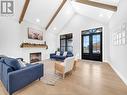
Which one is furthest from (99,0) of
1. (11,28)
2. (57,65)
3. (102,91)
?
(11,28)

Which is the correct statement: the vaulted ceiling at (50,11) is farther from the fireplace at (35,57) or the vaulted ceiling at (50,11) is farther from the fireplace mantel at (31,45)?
the fireplace at (35,57)

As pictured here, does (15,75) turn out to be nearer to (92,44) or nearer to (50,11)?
(50,11)

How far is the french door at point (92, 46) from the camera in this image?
7.45 meters

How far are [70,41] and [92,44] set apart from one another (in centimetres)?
231

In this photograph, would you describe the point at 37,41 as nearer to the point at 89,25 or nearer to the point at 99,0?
the point at 89,25

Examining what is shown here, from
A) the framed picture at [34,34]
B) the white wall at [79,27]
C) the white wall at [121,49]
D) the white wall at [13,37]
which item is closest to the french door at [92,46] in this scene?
the white wall at [79,27]

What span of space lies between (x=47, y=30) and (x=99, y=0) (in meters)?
5.44

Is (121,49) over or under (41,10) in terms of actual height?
under

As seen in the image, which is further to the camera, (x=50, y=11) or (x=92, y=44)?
(x=92, y=44)

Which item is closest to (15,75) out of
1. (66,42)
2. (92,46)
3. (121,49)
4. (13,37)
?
(121,49)

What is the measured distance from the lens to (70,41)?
9445 millimetres

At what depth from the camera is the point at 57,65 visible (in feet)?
13.5

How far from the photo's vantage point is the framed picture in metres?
7.12

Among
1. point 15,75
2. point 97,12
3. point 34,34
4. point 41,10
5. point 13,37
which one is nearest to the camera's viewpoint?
point 15,75
